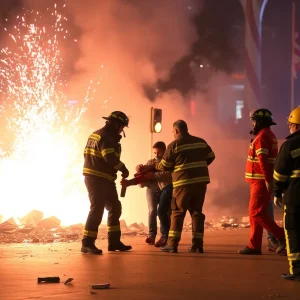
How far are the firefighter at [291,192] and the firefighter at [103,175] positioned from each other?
3.50 metres

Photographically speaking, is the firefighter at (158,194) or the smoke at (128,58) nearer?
the firefighter at (158,194)

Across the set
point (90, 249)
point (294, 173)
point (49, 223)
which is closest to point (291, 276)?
point (294, 173)

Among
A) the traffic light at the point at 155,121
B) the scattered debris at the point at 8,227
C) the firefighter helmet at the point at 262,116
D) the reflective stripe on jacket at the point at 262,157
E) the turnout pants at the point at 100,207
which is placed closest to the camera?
the reflective stripe on jacket at the point at 262,157

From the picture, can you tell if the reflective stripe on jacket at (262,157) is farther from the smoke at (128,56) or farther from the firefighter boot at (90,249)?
the smoke at (128,56)

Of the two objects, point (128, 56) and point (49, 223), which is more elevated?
point (128, 56)

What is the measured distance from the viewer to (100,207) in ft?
40.3

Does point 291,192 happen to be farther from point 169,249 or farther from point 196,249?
point 169,249

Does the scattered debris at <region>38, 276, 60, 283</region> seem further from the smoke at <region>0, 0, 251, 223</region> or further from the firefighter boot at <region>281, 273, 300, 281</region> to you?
the smoke at <region>0, 0, 251, 223</region>

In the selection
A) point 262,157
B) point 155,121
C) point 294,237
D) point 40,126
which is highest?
point 40,126

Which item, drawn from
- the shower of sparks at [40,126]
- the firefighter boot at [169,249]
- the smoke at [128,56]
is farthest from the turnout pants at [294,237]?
the smoke at [128,56]

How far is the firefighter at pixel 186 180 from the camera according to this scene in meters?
12.1

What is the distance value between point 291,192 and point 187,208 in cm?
318

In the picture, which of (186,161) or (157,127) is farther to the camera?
(157,127)

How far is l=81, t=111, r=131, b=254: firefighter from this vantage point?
1216cm
